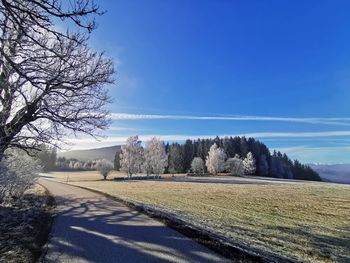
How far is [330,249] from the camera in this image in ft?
41.9

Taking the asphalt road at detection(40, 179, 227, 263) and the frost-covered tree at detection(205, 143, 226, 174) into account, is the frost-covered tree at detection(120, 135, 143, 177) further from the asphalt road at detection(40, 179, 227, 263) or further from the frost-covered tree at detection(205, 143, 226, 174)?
the asphalt road at detection(40, 179, 227, 263)

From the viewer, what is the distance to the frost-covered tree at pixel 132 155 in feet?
260

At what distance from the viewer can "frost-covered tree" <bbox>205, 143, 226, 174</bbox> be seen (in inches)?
3812

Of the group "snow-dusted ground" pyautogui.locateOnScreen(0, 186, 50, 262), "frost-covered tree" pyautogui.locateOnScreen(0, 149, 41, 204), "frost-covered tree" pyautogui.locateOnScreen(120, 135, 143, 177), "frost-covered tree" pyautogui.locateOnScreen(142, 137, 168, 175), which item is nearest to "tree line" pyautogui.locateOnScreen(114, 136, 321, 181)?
"frost-covered tree" pyautogui.locateOnScreen(142, 137, 168, 175)

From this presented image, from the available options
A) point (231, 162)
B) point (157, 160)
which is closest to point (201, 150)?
point (231, 162)

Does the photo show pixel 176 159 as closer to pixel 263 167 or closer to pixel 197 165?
pixel 197 165

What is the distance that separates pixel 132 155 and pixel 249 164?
4017cm

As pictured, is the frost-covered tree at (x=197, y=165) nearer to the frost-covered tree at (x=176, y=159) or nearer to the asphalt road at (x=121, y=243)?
the frost-covered tree at (x=176, y=159)

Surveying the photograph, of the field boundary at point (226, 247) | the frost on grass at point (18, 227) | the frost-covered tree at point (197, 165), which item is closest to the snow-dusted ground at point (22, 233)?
the frost on grass at point (18, 227)

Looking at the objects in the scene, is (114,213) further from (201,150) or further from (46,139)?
(201,150)

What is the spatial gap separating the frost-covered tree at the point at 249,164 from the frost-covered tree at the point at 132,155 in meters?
35.9

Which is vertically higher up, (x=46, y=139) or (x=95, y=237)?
(x=46, y=139)

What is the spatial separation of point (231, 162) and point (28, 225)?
290 feet

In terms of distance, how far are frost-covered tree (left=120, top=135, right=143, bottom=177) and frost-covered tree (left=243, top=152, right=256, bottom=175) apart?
3590 cm
